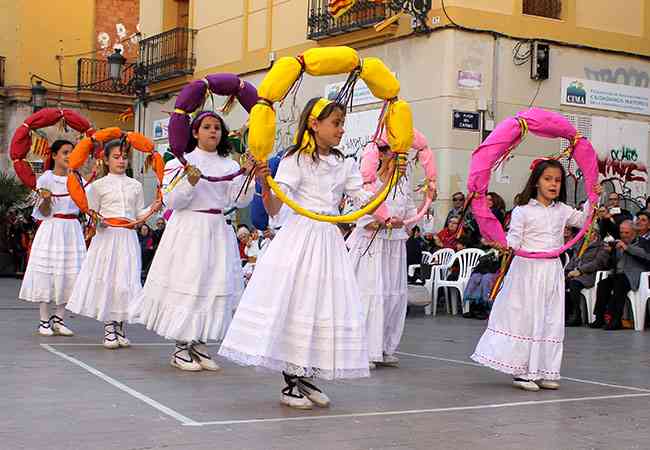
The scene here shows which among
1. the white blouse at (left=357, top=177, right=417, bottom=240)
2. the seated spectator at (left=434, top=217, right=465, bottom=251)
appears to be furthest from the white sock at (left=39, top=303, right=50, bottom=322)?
the seated spectator at (left=434, top=217, right=465, bottom=251)

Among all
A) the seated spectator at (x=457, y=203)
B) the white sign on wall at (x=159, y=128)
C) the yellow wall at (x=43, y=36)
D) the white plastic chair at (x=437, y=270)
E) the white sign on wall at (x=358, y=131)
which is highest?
the yellow wall at (x=43, y=36)

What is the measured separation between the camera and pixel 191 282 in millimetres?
9078

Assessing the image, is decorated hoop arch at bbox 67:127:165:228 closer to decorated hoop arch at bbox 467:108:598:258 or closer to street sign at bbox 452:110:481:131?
decorated hoop arch at bbox 467:108:598:258

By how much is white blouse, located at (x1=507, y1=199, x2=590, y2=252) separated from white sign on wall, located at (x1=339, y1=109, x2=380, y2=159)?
11.5 meters

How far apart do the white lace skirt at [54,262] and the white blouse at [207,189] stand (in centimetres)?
312

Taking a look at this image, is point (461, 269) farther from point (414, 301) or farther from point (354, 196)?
point (354, 196)

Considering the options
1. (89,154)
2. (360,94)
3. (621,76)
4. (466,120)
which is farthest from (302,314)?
(621,76)

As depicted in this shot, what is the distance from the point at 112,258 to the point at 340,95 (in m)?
4.11

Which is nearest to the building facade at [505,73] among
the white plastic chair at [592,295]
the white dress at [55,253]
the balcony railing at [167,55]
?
the white plastic chair at [592,295]

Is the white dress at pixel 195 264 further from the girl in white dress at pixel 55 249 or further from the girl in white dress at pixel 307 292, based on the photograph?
the girl in white dress at pixel 55 249

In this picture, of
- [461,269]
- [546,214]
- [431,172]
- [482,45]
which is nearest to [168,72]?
[482,45]

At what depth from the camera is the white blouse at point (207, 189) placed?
29.8ft

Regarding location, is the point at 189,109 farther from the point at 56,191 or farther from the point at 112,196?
the point at 56,191

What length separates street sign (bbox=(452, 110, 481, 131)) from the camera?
1912cm
